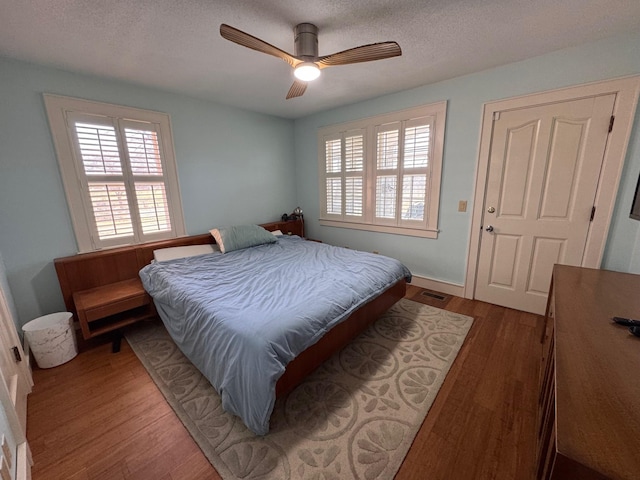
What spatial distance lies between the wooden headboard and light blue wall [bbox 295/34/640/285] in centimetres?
252

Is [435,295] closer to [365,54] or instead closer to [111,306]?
[365,54]

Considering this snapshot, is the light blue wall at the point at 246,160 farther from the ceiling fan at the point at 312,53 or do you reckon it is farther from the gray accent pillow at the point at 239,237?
the ceiling fan at the point at 312,53

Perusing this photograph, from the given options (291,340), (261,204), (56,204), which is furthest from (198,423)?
(261,204)

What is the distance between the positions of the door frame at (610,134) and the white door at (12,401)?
3.89 m

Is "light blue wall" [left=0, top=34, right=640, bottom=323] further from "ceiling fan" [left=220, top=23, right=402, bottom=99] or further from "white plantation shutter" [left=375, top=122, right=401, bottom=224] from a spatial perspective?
"ceiling fan" [left=220, top=23, right=402, bottom=99]

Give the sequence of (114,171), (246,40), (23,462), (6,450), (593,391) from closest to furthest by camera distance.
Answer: (593,391), (6,450), (23,462), (246,40), (114,171)

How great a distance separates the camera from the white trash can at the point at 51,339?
1.91 m

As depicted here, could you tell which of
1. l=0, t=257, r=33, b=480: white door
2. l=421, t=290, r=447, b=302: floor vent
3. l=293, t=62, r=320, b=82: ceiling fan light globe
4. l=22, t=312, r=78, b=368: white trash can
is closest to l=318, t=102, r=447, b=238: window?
l=421, t=290, r=447, b=302: floor vent

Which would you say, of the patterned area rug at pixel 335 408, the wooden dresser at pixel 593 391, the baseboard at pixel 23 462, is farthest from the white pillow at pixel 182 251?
the wooden dresser at pixel 593 391

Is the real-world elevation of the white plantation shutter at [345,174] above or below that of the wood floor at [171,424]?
above

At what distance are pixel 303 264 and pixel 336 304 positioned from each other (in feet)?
2.84

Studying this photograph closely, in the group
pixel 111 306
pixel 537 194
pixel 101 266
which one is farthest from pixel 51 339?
pixel 537 194

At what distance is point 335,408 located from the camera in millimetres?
1582

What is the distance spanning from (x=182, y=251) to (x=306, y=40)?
235 centimetres
